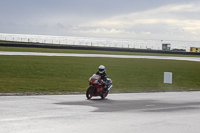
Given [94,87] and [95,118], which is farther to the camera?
[94,87]

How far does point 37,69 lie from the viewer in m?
33.2

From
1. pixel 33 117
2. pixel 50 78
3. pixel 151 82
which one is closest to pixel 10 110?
pixel 33 117

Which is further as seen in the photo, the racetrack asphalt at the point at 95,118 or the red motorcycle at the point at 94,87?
the red motorcycle at the point at 94,87

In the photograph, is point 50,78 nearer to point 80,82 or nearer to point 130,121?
point 80,82

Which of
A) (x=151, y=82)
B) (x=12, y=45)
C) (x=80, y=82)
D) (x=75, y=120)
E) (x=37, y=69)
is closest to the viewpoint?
A: (x=75, y=120)

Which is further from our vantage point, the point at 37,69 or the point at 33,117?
the point at 37,69

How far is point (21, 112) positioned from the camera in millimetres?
11633

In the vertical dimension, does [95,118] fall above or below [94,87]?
below

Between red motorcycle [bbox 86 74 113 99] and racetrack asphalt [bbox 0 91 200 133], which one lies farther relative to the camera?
red motorcycle [bbox 86 74 113 99]

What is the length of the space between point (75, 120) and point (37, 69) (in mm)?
23344

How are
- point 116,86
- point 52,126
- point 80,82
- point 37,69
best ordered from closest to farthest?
point 52,126 → point 116,86 → point 80,82 → point 37,69

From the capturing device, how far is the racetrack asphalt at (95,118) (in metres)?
9.31

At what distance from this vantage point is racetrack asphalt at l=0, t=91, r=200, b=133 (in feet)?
30.6

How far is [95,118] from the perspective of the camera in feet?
36.0
